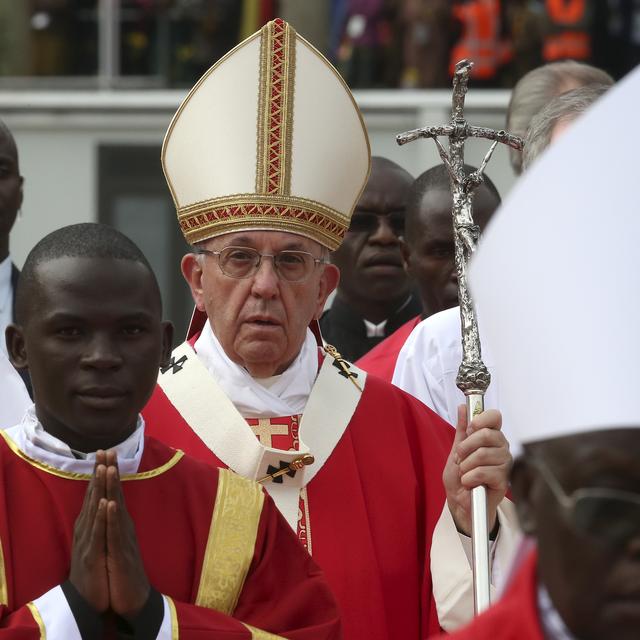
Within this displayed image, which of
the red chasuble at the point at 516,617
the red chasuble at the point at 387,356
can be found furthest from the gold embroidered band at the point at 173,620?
the red chasuble at the point at 387,356

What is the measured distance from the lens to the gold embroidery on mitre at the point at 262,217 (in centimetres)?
495

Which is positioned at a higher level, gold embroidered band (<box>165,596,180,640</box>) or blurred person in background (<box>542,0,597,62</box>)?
blurred person in background (<box>542,0,597,62</box>)

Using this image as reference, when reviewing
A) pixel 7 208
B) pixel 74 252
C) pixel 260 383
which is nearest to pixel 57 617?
pixel 74 252

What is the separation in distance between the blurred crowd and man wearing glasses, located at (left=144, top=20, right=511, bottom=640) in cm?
674

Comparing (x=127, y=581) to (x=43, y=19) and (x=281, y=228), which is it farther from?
(x=43, y=19)

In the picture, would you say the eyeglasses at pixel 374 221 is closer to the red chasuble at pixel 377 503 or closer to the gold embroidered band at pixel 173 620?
the red chasuble at pixel 377 503

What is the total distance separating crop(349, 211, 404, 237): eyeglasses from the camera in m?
6.69

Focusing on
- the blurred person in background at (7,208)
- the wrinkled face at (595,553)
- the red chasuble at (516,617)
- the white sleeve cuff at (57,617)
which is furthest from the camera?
the blurred person in background at (7,208)

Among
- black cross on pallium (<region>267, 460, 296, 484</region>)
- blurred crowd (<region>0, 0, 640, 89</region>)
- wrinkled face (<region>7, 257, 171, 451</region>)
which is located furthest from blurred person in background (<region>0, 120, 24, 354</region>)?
blurred crowd (<region>0, 0, 640, 89</region>)

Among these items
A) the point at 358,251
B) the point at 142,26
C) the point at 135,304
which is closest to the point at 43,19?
the point at 142,26

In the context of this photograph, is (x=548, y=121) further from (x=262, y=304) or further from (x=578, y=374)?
(x=578, y=374)

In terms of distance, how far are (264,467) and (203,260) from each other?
2.04 ft

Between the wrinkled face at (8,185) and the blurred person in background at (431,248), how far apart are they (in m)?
1.29

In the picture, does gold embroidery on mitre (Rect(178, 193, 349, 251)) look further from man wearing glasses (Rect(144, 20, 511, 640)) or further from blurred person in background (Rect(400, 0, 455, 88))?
blurred person in background (Rect(400, 0, 455, 88))
